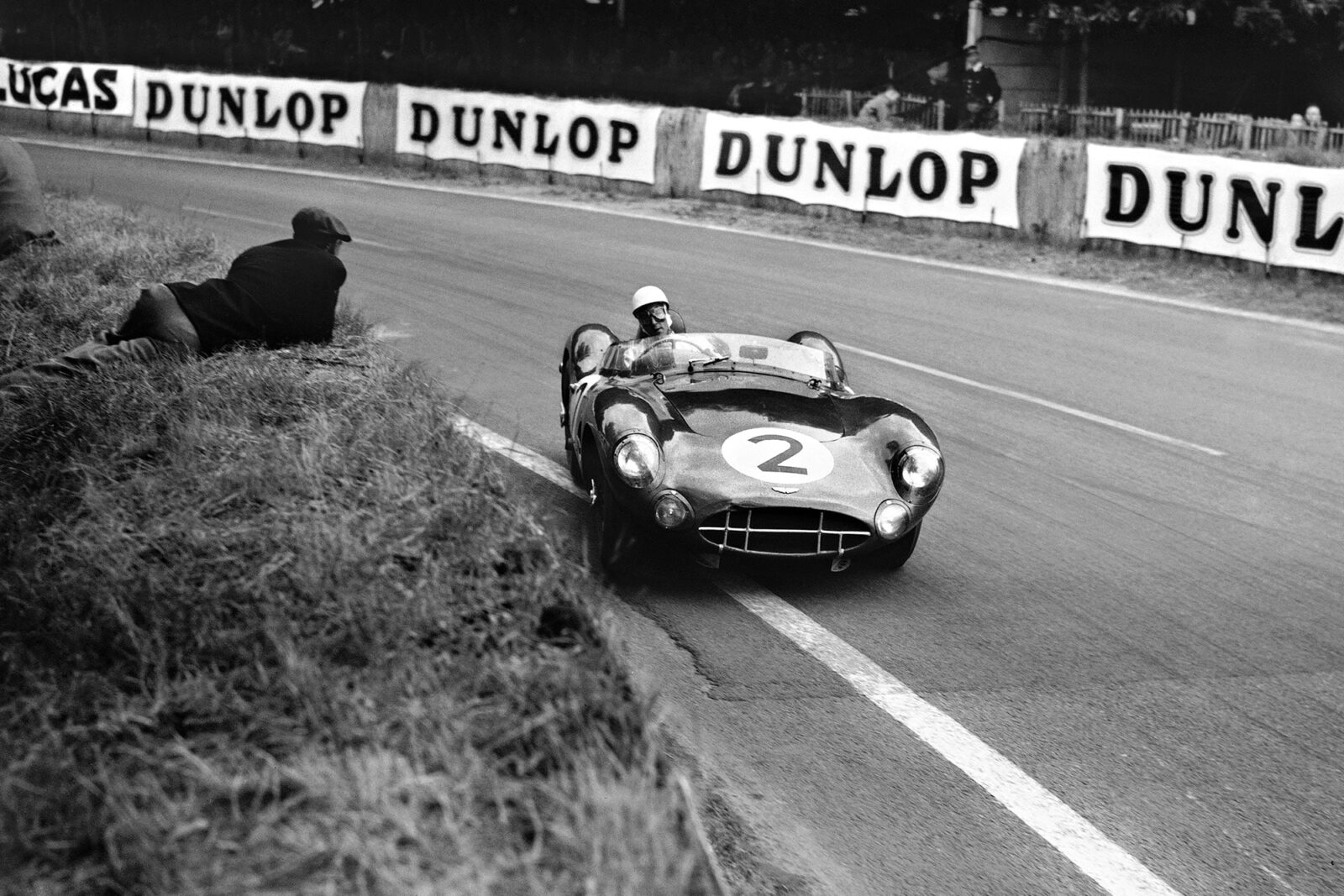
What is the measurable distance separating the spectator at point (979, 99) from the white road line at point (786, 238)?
1286 centimetres

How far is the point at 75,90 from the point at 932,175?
57.1ft

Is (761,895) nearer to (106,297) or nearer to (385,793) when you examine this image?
(385,793)

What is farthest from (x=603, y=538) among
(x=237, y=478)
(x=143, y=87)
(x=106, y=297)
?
(x=143, y=87)

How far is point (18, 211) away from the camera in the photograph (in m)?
11.7

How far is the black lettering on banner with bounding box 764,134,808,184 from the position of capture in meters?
20.3

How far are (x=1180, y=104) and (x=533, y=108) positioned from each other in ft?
58.7

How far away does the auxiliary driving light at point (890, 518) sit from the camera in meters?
6.53

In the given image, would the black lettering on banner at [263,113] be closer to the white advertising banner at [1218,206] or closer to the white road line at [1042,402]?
the white advertising banner at [1218,206]

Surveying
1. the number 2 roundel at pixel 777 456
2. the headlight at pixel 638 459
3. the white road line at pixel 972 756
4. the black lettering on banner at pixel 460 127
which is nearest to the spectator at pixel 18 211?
the headlight at pixel 638 459

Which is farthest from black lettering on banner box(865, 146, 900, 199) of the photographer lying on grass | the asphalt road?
the photographer lying on grass

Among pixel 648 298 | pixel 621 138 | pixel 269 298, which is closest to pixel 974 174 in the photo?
pixel 621 138

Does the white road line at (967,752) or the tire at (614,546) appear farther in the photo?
Answer: the tire at (614,546)

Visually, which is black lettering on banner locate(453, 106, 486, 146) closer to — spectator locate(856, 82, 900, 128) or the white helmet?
spectator locate(856, 82, 900, 128)

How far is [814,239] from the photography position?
736 inches
